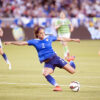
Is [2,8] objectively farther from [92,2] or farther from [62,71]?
[62,71]

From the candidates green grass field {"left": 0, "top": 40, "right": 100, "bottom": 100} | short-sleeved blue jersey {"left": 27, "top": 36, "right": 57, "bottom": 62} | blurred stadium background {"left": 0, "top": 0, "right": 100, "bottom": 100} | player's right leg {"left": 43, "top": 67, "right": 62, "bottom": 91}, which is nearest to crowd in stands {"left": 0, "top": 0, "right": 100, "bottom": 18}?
blurred stadium background {"left": 0, "top": 0, "right": 100, "bottom": 100}

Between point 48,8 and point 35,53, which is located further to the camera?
point 48,8

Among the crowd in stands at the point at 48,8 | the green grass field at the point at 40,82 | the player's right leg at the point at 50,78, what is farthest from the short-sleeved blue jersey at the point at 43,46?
the crowd in stands at the point at 48,8

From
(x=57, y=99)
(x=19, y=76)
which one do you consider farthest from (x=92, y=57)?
(x=57, y=99)

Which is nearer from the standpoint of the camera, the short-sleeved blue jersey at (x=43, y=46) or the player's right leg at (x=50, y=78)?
the player's right leg at (x=50, y=78)

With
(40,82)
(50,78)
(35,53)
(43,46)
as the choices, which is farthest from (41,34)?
(35,53)

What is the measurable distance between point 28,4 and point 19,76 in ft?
57.9

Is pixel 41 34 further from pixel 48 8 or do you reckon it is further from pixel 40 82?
pixel 48 8

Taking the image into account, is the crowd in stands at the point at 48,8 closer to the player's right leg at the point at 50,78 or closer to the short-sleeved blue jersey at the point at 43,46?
the short-sleeved blue jersey at the point at 43,46

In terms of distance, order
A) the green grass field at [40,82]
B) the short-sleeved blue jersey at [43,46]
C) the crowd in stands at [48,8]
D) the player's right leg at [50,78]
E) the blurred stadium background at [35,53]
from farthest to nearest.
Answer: the crowd in stands at [48,8] → the short-sleeved blue jersey at [43,46] → the player's right leg at [50,78] → the blurred stadium background at [35,53] → the green grass field at [40,82]

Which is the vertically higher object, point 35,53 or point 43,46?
point 43,46

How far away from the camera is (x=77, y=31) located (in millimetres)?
30375

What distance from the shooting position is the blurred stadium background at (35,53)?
396 inches

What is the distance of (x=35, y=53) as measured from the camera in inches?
849
